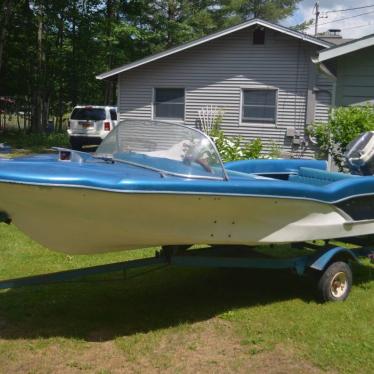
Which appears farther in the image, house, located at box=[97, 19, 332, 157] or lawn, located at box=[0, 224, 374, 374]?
house, located at box=[97, 19, 332, 157]

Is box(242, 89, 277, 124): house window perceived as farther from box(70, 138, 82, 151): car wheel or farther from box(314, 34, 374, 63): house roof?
box(70, 138, 82, 151): car wheel

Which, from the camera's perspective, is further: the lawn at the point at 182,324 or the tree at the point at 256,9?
the tree at the point at 256,9

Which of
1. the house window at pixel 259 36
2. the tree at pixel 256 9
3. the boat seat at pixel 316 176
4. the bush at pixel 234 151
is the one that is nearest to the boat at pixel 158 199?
the boat seat at pixel 316 176

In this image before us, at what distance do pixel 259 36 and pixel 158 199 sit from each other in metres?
14.4

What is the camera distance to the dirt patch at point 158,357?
3.73m

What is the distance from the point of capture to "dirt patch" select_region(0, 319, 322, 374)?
373 cm

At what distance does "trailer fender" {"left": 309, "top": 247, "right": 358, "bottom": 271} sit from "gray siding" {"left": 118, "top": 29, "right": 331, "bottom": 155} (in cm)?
1201

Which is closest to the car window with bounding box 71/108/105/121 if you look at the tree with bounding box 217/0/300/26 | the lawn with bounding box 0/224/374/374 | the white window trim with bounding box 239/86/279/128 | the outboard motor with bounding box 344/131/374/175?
the white window trim with bounding box 239/86/279/128

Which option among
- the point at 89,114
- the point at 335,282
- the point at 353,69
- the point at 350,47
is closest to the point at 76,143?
the point at 89,114

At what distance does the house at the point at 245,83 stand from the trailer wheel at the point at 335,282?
1152cm

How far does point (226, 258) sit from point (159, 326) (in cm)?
75

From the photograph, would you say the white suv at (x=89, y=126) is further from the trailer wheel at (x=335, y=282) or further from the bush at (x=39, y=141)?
the trailer wheel at (x=335, y=282)

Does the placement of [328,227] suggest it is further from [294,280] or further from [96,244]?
[96,244]

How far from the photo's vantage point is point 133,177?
384 cm
